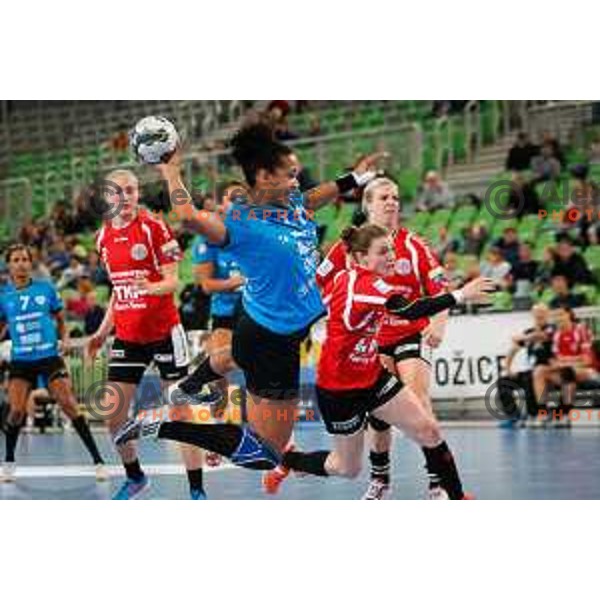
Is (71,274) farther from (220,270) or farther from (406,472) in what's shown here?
(406,472)

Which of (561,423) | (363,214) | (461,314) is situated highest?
(363,214)

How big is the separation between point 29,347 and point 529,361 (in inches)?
228

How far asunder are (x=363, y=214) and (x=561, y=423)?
20.7ft

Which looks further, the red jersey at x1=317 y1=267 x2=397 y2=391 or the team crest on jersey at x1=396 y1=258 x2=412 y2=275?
the team crest on jersey at x1=396 y1=258 x2=412 y2=275

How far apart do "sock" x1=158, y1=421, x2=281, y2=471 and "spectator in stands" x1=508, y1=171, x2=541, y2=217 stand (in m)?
9.93

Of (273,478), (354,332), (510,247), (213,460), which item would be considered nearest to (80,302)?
(510,247)

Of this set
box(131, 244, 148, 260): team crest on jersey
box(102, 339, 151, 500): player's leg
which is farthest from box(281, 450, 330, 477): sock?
box(131, 244, 148, 260): team crest on jersey

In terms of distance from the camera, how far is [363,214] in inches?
340

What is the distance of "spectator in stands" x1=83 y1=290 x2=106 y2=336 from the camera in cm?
1598

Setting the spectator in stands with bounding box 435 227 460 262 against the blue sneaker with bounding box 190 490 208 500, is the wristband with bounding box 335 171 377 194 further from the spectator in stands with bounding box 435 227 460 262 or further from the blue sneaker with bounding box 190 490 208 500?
the spectator in stands with bounding box 435 227 460 262

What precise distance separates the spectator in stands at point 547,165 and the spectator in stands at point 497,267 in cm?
126

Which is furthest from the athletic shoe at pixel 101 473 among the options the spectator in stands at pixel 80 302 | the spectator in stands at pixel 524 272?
the spectator in stands at pixel 80 302
